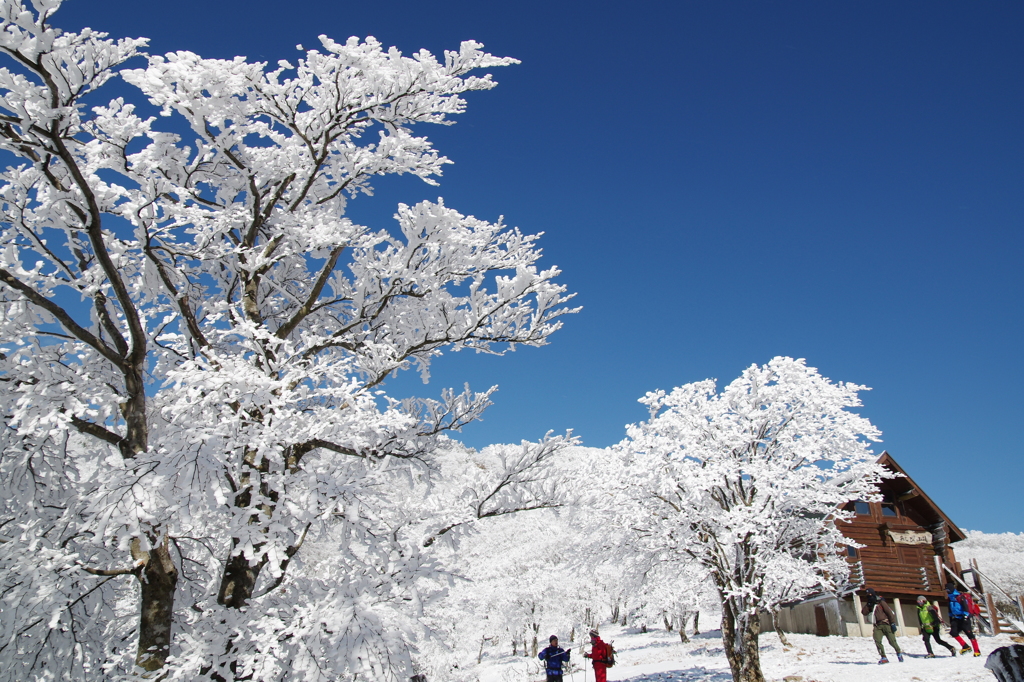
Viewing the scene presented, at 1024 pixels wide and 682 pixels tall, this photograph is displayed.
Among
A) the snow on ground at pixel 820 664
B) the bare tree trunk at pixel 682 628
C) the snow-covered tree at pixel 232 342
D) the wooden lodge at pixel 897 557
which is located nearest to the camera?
the snow-covered tree at pixel 232 342

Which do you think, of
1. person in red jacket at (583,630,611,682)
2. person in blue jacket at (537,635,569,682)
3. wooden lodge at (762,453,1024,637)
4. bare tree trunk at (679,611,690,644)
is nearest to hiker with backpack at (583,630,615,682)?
person in red jacket at (583,630,611,682)

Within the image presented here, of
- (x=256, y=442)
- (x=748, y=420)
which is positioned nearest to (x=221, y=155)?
(x=256, y=442)

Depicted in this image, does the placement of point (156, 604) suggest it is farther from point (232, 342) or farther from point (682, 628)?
point (682, 628)

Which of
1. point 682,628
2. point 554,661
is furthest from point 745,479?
point 682,628

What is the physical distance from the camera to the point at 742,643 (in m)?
13.5

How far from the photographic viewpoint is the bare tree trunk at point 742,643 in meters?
13.2

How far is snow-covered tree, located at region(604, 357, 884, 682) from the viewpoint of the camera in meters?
13.3

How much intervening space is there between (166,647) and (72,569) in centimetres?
118

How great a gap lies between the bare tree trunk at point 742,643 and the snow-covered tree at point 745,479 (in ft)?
0.07

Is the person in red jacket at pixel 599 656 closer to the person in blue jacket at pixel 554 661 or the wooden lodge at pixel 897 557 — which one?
the person in blue jacket at pixel 554 661

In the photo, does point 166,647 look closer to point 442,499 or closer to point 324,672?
point 324,672

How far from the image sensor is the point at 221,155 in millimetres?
6605

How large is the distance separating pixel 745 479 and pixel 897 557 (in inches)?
536

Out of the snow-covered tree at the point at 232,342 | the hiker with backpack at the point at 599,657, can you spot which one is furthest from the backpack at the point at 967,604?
the snow-covered tree at the point at 232,342
